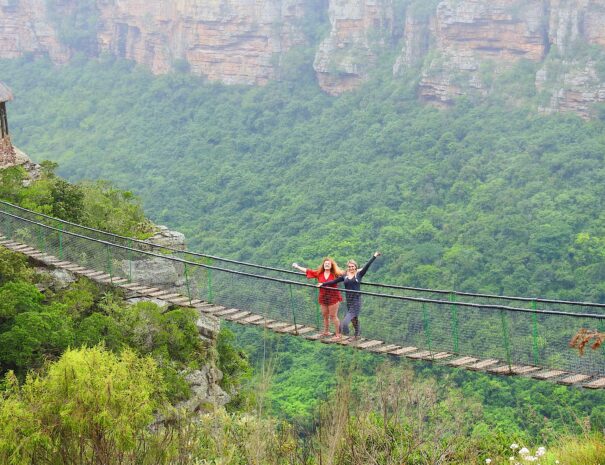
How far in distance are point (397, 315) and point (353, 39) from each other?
54.0 m

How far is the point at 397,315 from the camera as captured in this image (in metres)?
13.5

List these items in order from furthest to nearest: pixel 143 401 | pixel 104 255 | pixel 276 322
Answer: pixel 104 255 → pixel 276 322 → pixel 143 401

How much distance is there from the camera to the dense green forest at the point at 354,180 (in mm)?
33062

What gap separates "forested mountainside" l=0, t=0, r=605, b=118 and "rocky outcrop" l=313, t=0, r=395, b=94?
0.23 feet

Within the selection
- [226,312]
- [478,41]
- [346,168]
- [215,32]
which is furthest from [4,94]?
[215,32]

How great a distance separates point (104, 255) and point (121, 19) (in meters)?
61.2

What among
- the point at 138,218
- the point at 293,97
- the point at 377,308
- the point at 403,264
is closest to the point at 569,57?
the point at 403,264

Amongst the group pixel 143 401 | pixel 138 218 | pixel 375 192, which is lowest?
pixel 375 192

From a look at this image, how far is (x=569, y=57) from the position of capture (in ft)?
174

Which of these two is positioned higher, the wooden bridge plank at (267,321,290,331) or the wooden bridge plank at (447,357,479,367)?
the wooden bridge plank at (447,357,479,367)

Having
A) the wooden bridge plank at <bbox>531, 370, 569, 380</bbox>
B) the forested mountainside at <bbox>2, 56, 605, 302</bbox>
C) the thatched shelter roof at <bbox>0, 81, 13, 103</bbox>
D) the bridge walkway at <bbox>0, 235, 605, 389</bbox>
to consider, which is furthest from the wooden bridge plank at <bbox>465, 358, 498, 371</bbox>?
the forested mountainside at <bbox>2, 56, 605, 302</bbox>

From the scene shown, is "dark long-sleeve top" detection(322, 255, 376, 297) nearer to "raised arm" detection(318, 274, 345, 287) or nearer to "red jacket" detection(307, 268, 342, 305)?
"raised arm" detection(318, 274, 345, 287)

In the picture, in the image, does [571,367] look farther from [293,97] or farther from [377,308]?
[293,97]

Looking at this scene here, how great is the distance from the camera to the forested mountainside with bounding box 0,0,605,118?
176 ft
